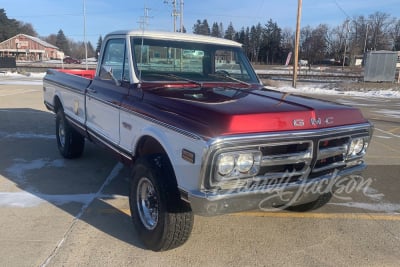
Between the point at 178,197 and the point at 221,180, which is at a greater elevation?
the point at 221,180

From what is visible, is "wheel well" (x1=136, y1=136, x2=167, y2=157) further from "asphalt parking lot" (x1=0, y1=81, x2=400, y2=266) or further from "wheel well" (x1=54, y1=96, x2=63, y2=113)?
"wheel well" (x1=54, y1=96, x2=63, y2=113)

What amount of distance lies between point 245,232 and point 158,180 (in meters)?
1.28

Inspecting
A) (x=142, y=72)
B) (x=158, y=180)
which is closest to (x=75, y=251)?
(x=158, y=180)

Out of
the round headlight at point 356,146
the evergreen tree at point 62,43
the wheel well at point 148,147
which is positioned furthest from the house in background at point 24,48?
the round headlight at point 356,146

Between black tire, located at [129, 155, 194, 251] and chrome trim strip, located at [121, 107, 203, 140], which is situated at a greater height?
chrome trim strip, located at [121, 107, 203, 140]

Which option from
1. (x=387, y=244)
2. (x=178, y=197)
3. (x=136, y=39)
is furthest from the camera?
(x=136, y=39)

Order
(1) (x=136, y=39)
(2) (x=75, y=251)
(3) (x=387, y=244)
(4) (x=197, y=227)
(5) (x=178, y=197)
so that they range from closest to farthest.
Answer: (5) (x=178, y=197)
(2) (x=75, y=251)
(3) (x=387, y=244)
(4) (x=197, y=227)
(1) (x=136, y=39)

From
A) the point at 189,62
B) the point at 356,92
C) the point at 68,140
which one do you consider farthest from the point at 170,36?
the point at 356,92

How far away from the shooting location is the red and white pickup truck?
9.86 ft

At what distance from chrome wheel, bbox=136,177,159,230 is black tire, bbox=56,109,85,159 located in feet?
9.75

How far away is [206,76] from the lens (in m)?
4.86

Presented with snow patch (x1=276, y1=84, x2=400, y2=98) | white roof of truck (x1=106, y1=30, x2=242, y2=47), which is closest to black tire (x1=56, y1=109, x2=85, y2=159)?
white roof of truck (x1=106, y1=30, x2=242, y2=47)

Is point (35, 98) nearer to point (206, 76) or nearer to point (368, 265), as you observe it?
point (206, 76)

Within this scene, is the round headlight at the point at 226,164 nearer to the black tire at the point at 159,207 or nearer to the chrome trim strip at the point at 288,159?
the chrome trim strip at the point at 288,159
